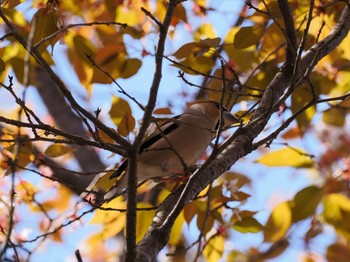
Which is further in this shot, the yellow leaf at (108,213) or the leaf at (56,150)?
the yellow leaf at (108,213)

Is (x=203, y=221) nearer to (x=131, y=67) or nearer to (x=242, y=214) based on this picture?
(x=242, y=214)

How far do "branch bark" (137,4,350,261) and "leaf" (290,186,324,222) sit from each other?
0.74m

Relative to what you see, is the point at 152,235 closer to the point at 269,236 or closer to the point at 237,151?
the point at 237,151

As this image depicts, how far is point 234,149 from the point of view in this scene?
2.63 metres

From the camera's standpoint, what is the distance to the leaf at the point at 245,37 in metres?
2.94

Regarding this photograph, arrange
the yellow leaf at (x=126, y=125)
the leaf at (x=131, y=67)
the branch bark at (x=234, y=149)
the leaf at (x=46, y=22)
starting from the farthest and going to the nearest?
the leaf at (x=131, y=67)
the yellow leaf at (x=126, y=125)
the leaf at (x=46, y=22)
the branch bark at (x=234, y=149)

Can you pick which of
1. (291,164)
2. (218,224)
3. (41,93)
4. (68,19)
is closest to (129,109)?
(218,224)

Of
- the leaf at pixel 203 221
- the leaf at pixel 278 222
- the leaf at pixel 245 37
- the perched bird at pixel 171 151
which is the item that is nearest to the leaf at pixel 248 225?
the leaf at pixel 203 221

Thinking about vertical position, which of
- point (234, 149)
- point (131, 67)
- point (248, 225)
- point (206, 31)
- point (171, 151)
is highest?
point (206, 31)

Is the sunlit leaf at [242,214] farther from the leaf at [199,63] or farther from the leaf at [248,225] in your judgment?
the leaf at [199,63]

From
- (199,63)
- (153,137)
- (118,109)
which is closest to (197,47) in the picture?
(199,63)

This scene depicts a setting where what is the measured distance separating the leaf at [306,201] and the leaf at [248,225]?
0.46 meters

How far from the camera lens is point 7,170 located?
112 inches

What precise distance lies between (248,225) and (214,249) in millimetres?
267
